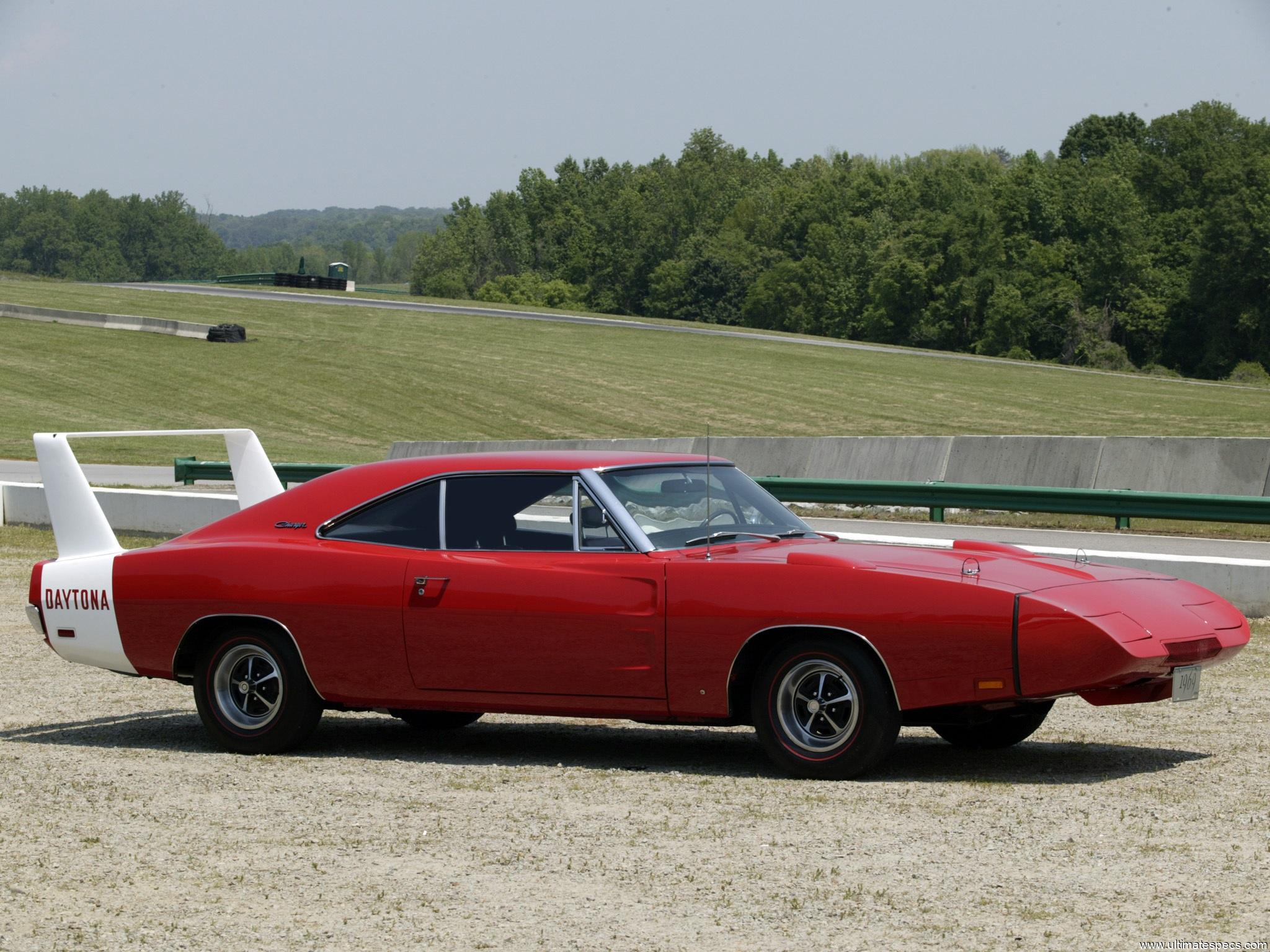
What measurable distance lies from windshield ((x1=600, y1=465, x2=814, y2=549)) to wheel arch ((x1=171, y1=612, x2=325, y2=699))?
62.8 inches

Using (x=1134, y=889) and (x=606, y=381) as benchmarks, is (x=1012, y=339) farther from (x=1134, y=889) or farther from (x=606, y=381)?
(x=1134, y=889)

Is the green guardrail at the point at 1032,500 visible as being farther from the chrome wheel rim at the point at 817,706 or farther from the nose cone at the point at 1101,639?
the nose cone at the point at 1101,639

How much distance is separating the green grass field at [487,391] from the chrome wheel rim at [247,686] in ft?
82.9

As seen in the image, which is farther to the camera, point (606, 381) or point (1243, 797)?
point (606, 381)

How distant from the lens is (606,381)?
5203cm

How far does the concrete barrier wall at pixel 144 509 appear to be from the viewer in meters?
17.9

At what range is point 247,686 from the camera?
725 centimetres

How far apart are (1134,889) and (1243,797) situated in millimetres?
1507

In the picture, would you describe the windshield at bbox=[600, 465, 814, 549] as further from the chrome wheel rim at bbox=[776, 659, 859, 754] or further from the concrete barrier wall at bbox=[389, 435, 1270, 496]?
the concrete barrier wall at bbox=[389, 435, 1270, 496]

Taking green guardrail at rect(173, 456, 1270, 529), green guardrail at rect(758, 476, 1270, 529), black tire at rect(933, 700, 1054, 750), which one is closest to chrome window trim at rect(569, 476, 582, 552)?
black tire at rect(933, 700, 1054, 750)

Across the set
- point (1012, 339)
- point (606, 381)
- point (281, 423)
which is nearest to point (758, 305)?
point (1012, 339)

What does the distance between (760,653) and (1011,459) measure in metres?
15.9

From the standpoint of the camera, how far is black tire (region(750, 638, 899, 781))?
6.17 m

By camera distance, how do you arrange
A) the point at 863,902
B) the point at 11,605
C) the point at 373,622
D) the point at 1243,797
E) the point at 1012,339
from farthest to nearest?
the point at 1012,339 → the point at 11,605 → the point at 373,622 → the point at 1243,797 → the point at 863,902
